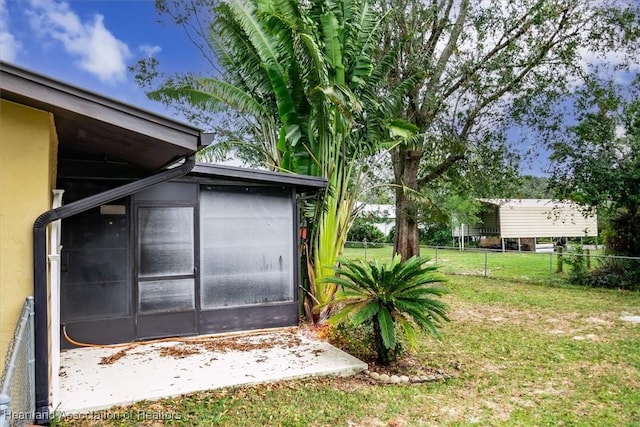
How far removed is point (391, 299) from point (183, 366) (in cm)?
251

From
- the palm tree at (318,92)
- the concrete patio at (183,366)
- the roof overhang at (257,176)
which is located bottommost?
the concrete patio at (183,366)

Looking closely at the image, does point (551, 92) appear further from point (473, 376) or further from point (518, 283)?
point (473, 376)

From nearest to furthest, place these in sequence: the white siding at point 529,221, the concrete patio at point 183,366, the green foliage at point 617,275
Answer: the concrete patio at point 183,366 < the green foliage at point 617,275 < the white siding at point 529,221

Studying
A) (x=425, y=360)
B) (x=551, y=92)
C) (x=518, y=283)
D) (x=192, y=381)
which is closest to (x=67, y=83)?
(x=192, y=381)

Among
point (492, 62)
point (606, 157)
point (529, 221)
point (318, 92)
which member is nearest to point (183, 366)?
point (318, 92)

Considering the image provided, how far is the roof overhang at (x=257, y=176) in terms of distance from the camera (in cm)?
585

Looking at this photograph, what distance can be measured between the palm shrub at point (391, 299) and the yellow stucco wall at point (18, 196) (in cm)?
303

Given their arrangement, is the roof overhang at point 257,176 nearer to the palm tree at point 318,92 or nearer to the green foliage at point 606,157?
the palm tree at point 318,92

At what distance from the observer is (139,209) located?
587 cm

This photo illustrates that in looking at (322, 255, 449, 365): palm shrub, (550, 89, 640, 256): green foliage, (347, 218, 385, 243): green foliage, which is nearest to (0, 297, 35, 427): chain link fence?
(322, 255, 449, 365): palm shrub

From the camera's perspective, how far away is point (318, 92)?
610 cm

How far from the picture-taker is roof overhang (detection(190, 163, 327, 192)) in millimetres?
5850

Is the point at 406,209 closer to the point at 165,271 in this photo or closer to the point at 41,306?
the point at 165,271

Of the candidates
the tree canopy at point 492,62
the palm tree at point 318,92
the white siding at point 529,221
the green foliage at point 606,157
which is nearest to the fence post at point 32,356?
the palm tree at point 318,92
